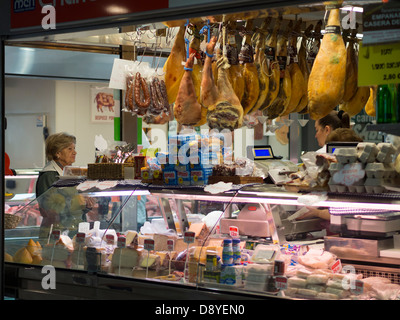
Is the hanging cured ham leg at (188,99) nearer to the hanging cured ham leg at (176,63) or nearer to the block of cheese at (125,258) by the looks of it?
the hanging cured ham leg at (176,63)

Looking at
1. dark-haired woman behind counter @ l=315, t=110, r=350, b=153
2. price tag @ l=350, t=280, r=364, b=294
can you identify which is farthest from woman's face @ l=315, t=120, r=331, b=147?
price tag @ l=350, t=280, r=364, b=294

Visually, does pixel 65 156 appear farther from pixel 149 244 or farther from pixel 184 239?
pixel 184 239

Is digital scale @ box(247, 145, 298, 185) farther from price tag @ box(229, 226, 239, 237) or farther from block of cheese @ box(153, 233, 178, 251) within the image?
block of cheese @ box(153, 233, 178, 251)

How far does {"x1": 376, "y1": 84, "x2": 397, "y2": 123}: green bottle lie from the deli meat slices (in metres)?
0.62

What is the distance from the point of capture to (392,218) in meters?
3.39

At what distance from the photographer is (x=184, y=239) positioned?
12.7 ft

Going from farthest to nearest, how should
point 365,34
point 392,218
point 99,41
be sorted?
point 99,41 → point 392,218 → point 365,34

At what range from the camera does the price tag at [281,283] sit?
131 inches

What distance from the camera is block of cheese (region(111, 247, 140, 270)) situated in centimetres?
394

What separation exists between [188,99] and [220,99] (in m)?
0.30

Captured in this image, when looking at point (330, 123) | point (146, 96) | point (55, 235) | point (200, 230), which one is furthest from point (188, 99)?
point (330, 123)
